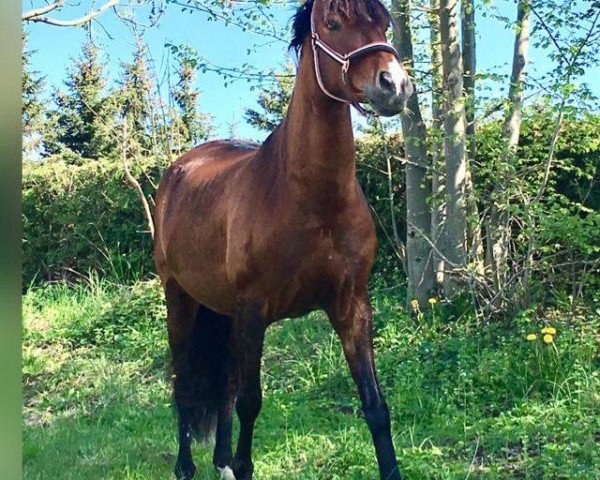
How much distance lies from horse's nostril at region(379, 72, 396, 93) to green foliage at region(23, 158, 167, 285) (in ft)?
23.4

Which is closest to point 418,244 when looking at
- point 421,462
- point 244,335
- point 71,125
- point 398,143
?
point 398,143

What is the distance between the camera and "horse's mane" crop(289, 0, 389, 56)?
2.65 meters

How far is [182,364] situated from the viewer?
4.18m

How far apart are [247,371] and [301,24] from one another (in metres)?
1.59

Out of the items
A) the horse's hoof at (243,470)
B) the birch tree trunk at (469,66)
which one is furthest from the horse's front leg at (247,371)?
the birch tree trunk at (469,66)

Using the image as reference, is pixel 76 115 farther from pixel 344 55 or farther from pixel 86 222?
pixel 344 55

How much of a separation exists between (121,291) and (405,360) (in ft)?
14.3

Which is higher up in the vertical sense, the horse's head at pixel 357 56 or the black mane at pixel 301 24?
the black mane at pixel 301 24

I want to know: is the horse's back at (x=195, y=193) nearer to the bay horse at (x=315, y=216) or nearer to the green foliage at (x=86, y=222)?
the bay horse at (x=315, y=216)

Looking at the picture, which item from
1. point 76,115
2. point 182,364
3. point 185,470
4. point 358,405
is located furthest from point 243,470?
point 76,115

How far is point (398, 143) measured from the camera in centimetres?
790

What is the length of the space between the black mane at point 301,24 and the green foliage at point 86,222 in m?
6.39

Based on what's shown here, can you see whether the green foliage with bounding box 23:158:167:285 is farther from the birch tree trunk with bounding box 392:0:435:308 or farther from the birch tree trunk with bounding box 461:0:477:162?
the birch tree trunk with bounding box 461:0:477:162

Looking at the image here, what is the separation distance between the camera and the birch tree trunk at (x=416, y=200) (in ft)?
21.7
